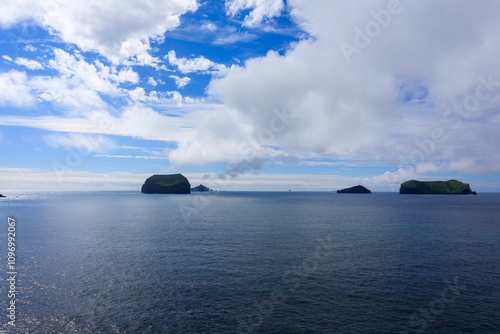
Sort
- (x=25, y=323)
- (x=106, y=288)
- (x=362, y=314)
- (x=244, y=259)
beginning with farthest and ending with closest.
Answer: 1. (x=244, y=259)
2. (x=106, y=288)
3. (x=362, y=314)
4. (x=25, y=323)

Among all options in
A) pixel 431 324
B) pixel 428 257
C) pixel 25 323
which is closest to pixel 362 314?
pixel 431 324

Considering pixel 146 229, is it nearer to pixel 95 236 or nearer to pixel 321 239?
pixel 95 236

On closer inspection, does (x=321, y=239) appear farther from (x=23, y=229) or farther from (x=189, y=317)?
(x=23, y=229)

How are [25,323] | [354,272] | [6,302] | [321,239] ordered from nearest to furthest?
[25,323] < [6,302] < [354,272] < [321,239]

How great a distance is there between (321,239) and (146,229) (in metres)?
64.8

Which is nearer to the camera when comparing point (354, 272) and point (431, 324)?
point (431, 324)

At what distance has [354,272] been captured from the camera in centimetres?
5775

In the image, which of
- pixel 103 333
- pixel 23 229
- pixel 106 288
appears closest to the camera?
pixel 103 333

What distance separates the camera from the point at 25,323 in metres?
38.1

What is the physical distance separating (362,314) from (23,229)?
408 ft

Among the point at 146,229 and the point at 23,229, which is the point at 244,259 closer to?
the point at 146,229

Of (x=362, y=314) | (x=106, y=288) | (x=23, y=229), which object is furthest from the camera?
(x=23, y=229)

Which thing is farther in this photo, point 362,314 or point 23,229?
point 23,229

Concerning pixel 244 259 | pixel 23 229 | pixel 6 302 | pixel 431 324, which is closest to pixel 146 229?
pixel 23 229
